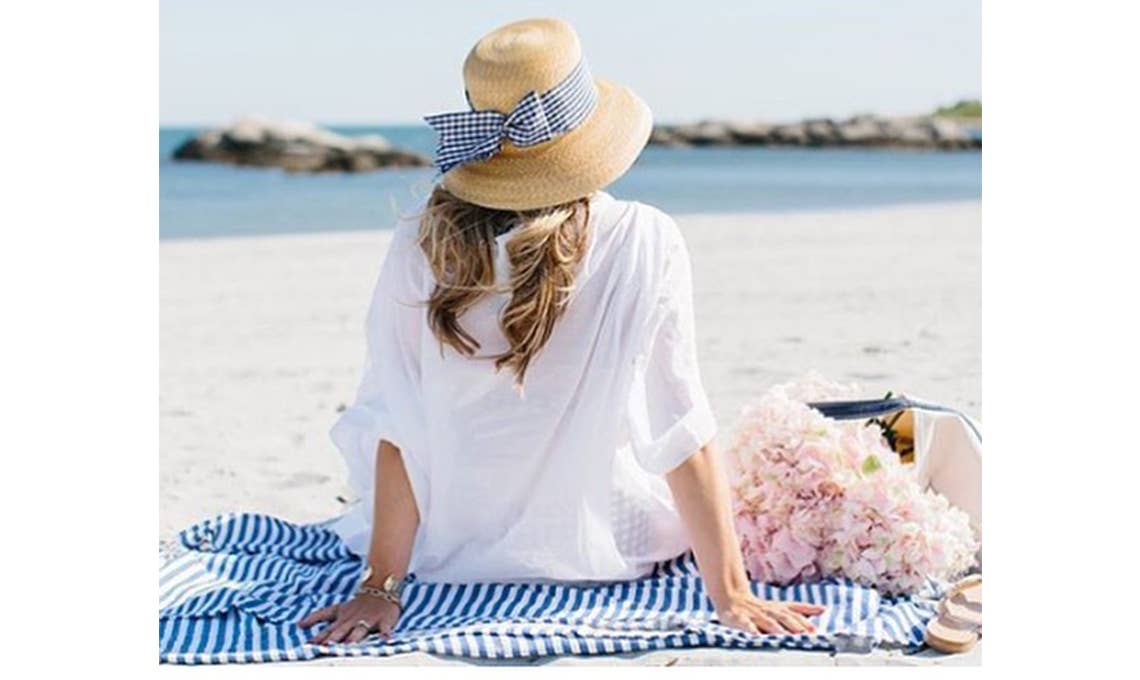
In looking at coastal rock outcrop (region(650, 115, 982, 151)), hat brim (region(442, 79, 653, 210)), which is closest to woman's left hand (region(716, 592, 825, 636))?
hat brim (region(442, 79, 653, 210))

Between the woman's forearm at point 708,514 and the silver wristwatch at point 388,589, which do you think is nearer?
the woman's forearm at point 708,514

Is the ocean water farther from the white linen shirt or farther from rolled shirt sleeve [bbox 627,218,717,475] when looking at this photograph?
rolled shirt sleeve [bbox 627,218,717,475]

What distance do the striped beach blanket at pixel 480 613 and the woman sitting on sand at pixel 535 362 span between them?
0.19ft

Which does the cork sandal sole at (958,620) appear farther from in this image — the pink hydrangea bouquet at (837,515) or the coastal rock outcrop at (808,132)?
the coastal rock outcrop at (808,132)

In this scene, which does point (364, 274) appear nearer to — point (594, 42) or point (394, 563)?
point (394, 563)

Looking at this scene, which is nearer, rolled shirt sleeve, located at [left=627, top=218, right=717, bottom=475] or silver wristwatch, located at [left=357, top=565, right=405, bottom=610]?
rolled shirt sleeve, located at [left=627, top=218, right=717, bottom=475]

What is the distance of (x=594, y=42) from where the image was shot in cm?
2816

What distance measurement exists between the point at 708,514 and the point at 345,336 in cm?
483

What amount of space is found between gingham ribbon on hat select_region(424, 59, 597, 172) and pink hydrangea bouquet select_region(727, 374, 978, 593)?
953 mm

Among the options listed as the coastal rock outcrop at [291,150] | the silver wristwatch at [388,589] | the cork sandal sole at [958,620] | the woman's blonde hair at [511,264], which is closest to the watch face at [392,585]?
the silver wristwatch at [388,589]

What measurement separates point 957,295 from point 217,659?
20.5 feet

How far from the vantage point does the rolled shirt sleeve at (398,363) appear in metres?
3.11

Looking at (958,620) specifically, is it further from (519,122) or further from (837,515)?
(519,122)

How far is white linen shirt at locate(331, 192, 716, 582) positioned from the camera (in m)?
3.04
